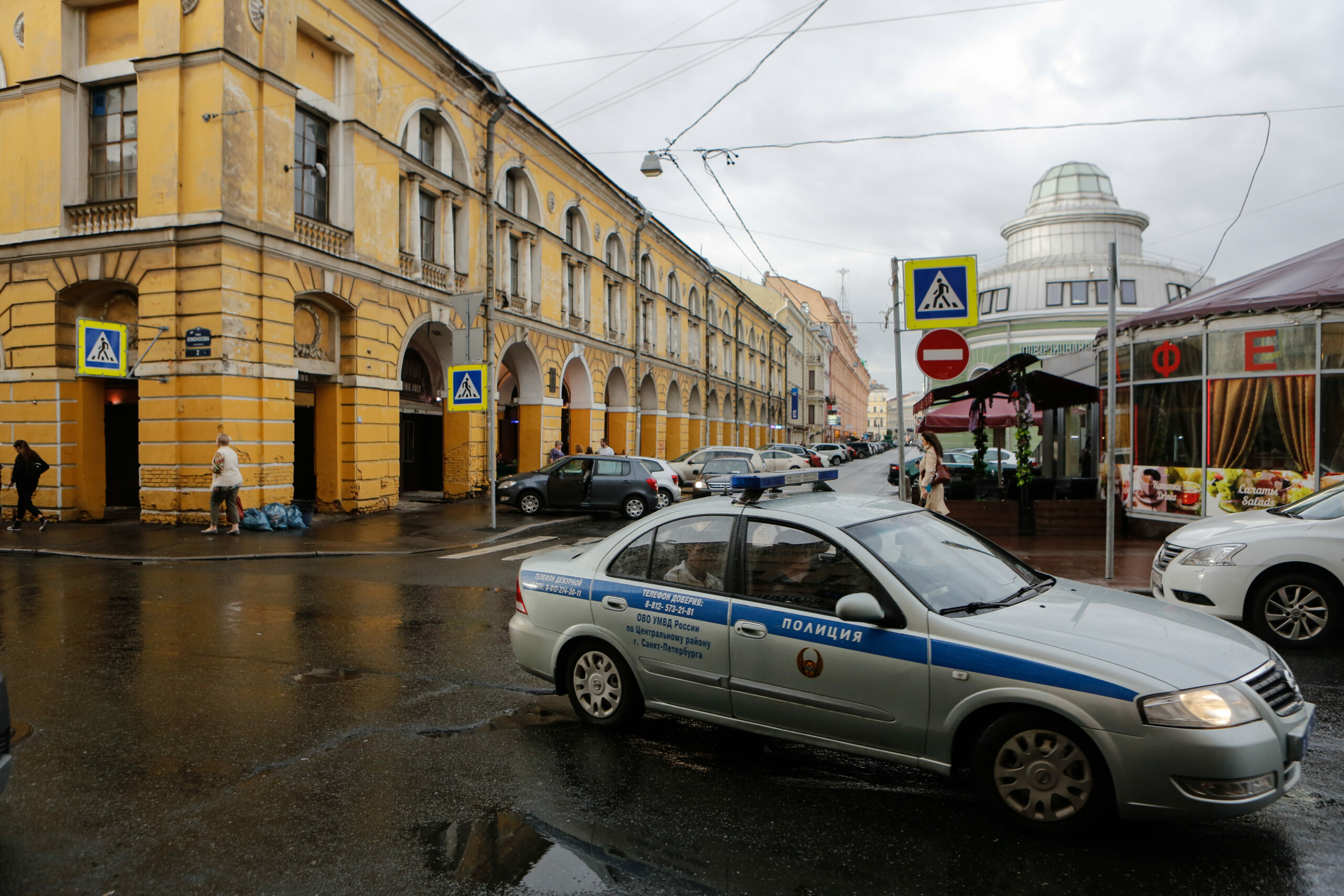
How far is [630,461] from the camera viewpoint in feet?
63.7

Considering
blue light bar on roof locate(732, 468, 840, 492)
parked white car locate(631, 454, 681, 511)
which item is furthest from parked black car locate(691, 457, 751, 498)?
blue light bar on roof locate(732, 468, 840, 492)

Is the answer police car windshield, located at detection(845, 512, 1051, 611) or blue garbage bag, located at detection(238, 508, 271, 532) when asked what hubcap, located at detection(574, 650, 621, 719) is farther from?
blue garbage bag, located at detection(238, 508, 271, 532)

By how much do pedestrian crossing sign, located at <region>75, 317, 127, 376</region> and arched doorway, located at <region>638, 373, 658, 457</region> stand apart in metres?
24.5

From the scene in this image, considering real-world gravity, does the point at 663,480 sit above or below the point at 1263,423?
below

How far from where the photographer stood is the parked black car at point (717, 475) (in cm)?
2180

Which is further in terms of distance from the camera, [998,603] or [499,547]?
[499,547]

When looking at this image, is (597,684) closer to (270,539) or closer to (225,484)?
(270,539)

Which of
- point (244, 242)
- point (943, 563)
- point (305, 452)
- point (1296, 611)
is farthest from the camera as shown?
point (305, 452)

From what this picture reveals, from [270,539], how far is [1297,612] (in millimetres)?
13958

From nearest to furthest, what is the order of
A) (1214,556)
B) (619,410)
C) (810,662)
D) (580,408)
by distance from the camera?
(810,662) → (1214,556) → (580,408) → (619,410)

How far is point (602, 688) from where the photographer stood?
4.99 meters

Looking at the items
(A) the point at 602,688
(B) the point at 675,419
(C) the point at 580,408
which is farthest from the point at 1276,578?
(B) the point at 675,419

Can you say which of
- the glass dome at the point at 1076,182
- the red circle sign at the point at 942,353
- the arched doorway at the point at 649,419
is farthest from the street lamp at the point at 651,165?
the glass dome at the point at 1076,182

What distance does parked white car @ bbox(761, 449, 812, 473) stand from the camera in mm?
31344
